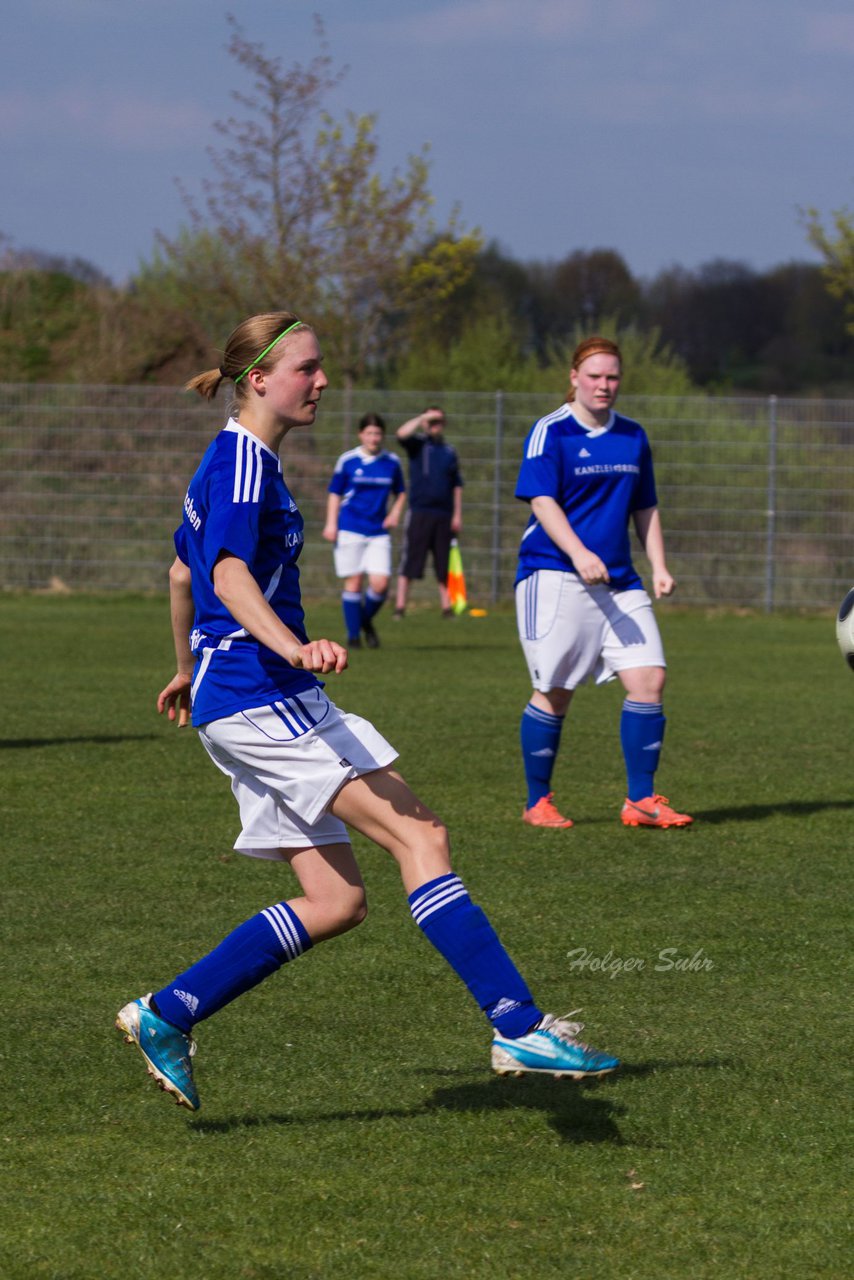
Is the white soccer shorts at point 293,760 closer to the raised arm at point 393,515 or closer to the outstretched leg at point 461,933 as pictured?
the outstretched leg at point 461,933

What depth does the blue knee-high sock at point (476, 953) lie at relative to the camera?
3848mm

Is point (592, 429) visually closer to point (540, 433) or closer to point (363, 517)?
point (540, 433)

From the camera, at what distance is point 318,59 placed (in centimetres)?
2855

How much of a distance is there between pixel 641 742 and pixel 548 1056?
422cm

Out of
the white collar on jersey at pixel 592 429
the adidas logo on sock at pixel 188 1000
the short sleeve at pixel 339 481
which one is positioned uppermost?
the white collar on jersey at pixel 592 429

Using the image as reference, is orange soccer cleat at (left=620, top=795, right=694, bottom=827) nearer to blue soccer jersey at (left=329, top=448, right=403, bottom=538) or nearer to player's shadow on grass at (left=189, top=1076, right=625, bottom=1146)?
player's shadow on grass at (left=189, top=1076, right=625, bottom=1146)

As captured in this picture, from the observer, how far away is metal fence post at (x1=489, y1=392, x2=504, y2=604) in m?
22.5

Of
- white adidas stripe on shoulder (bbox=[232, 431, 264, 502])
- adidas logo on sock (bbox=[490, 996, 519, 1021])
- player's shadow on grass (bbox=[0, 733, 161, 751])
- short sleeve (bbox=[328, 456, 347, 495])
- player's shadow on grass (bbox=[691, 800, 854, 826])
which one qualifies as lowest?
player's shadow on grass (bbox=[0, 733, 161, 751])

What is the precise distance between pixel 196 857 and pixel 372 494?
9.72 m

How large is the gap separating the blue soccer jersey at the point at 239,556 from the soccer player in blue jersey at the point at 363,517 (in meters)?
12.2

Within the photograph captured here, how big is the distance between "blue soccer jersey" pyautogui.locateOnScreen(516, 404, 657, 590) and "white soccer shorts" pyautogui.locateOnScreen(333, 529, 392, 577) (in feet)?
27.9

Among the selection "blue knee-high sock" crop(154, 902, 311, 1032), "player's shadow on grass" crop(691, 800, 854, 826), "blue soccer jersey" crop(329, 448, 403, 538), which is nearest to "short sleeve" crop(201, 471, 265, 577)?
"blue knee-high sock" crop(154, 902, 311, 1032)

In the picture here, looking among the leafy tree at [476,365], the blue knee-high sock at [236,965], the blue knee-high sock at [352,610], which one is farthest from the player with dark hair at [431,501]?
the blue knee-high sock at [236,965]

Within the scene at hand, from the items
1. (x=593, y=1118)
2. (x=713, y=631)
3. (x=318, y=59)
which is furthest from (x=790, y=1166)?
(x=318, y=59)
